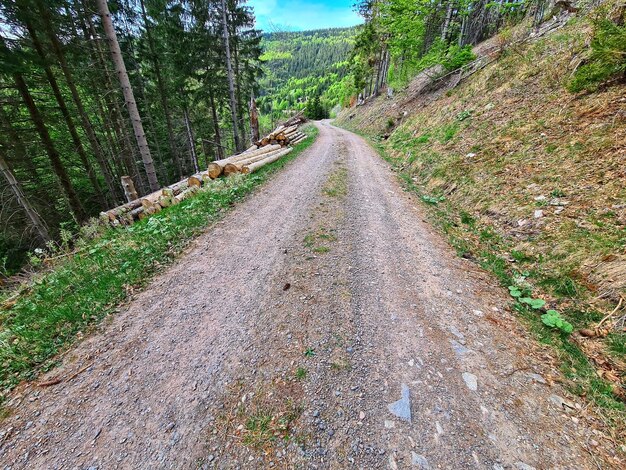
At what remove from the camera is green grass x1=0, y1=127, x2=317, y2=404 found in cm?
314

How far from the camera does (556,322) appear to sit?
3.21 metres

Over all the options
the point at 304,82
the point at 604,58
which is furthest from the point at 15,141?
the point at 304,82

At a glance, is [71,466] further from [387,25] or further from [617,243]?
[387,25]

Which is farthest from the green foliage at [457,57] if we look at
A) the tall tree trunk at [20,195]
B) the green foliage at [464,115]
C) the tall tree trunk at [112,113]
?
the tall tree trunk at [20,195]

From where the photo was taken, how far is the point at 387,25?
16.3 meters

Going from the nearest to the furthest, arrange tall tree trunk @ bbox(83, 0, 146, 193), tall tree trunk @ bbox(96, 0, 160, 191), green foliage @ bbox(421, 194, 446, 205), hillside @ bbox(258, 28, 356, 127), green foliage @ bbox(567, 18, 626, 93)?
green foliage @ bbox(567, 18, 626, 93)
green foliage @ bbox(421, 194, 446, 205)
tall tree trunk @ bbox(96, 0, 160, 191)
tall tree trunk @ bbox(83, 0, 146, 193)
hillside @ bbox(258, 28, 356, 127)

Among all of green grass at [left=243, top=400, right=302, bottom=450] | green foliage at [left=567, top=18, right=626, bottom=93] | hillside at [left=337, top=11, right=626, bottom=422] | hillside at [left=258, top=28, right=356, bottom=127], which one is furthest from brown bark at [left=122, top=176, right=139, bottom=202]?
hillside at [left=258, top=28, right=356, bottom=127]

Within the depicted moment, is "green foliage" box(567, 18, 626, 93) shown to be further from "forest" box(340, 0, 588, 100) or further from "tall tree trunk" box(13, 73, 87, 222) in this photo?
"tall tree trunk" box(13, 73, 87, 222)

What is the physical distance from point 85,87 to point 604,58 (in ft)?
60.9

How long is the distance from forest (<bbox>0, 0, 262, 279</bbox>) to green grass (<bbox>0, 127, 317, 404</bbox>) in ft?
3.20

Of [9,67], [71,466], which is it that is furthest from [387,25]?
[71,466]

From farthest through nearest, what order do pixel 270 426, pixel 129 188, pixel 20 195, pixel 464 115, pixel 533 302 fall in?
pixel 464 115 → pixel 129 188 → pixel 20 195 → pixel 533 302 → pixel 270 426

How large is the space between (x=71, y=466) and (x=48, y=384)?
3.92ft

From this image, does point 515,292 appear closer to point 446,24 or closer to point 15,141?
point 15,141
